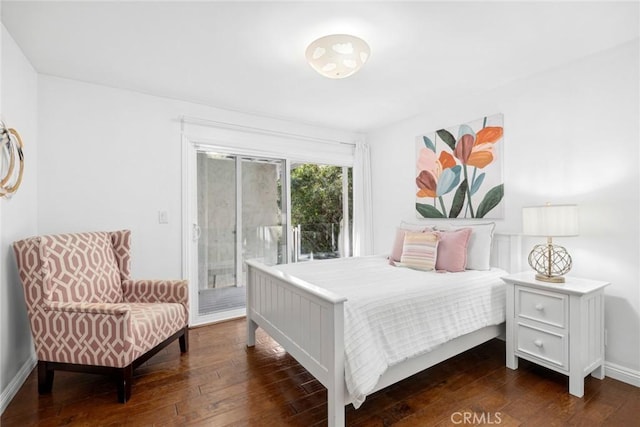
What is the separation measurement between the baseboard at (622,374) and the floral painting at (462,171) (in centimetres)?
134

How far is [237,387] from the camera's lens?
2.11 metres

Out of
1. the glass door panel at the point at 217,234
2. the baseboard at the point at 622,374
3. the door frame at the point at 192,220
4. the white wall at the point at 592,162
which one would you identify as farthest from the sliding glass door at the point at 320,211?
the baseboard at the point at 622,374

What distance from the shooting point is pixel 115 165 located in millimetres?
2895

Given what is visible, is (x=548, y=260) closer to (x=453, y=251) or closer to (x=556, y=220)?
(x=556, y=220)

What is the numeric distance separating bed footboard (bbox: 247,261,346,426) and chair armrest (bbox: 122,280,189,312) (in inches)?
22.6

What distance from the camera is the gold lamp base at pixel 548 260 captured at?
7.61ft

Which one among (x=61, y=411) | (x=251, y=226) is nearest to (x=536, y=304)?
(x=251, y=226)

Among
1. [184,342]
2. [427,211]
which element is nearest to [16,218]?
[184,342]

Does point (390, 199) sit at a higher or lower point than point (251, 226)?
higher

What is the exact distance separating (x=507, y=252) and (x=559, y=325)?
0.83 metres

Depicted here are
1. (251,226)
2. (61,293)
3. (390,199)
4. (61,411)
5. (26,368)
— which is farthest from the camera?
(390,199)

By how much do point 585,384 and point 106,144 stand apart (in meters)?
4.23

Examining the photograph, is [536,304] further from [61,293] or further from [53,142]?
[53,142]

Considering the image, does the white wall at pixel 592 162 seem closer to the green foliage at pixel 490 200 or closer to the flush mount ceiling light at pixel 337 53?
the green foliage at pixel 490 200
